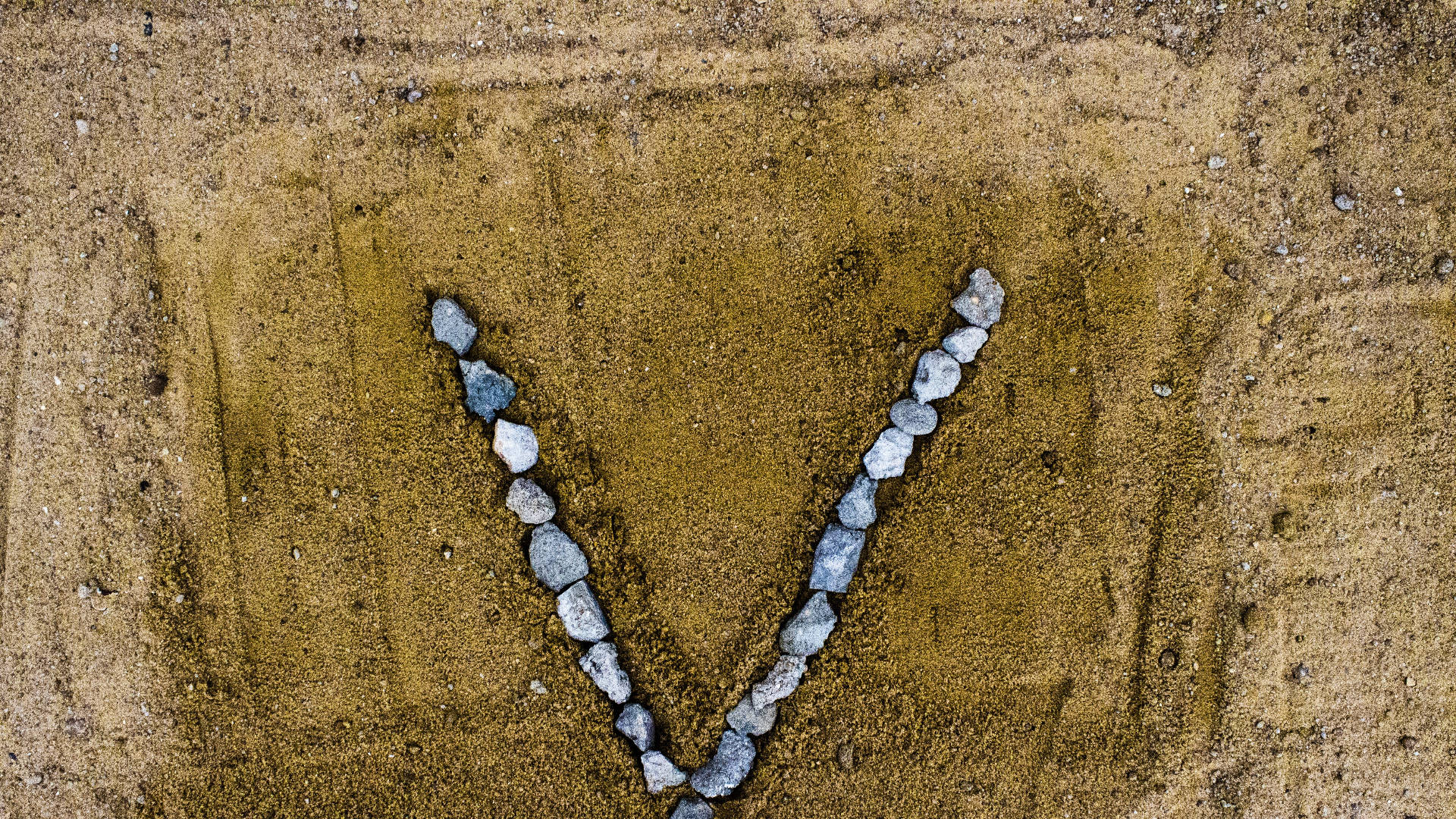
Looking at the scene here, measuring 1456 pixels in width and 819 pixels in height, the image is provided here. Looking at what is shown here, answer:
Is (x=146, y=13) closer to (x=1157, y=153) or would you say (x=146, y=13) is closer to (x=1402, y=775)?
(x=1157, y=153)

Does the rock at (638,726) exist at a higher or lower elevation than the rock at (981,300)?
lower

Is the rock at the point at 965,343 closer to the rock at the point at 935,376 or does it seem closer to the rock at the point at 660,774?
the rock at the point at 935,376

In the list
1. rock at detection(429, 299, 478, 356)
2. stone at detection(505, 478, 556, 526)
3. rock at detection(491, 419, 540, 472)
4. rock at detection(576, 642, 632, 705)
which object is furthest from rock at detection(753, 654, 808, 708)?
rock at detection(429, 299, 478, 356)

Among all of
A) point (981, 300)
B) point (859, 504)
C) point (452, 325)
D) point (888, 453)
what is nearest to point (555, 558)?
point (452, 325)

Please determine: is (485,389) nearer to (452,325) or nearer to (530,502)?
(452,325)

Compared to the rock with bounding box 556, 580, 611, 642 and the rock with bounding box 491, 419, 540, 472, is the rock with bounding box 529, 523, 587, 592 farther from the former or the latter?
the rock with bounding box 491, 419, 540, 472

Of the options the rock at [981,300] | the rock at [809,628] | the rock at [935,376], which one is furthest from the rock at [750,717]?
the rock at [981,300]
